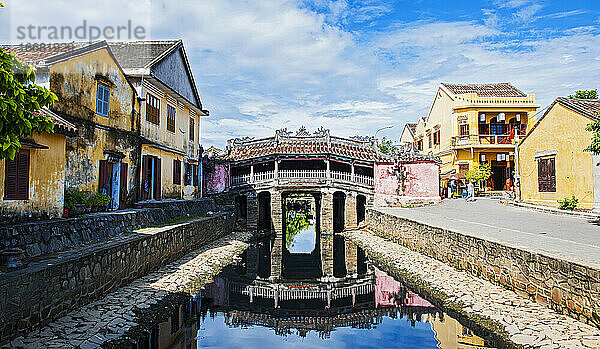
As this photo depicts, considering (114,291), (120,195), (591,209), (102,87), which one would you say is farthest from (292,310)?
(591,209)

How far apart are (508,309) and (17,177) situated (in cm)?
1065

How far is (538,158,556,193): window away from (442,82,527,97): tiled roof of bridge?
45.1ft

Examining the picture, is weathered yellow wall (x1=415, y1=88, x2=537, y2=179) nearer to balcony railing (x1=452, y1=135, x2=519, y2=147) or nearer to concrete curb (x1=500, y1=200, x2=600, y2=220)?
balcony railing (x1=452, y1=135, x2=519, y2=147)

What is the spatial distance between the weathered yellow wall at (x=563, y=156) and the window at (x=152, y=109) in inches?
679

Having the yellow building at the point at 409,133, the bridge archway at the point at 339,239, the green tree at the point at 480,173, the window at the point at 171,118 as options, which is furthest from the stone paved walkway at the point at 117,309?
the yellow building at the point at 409,133

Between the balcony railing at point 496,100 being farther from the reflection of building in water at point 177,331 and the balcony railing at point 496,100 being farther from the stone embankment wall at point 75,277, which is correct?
the reflection of building in water at point 177,331

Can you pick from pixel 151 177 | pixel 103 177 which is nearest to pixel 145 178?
pixel 151 177

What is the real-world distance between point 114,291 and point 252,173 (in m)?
17.4

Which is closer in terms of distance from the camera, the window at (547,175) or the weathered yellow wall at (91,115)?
the weathered yellow wall at (91,115)

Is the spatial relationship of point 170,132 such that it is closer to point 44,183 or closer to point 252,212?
point 252,212

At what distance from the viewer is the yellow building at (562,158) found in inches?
671

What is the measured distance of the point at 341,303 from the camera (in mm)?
12023

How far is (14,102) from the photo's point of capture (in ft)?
17.0

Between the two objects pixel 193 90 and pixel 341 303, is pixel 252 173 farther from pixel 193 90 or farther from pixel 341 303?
pixel 341 303
